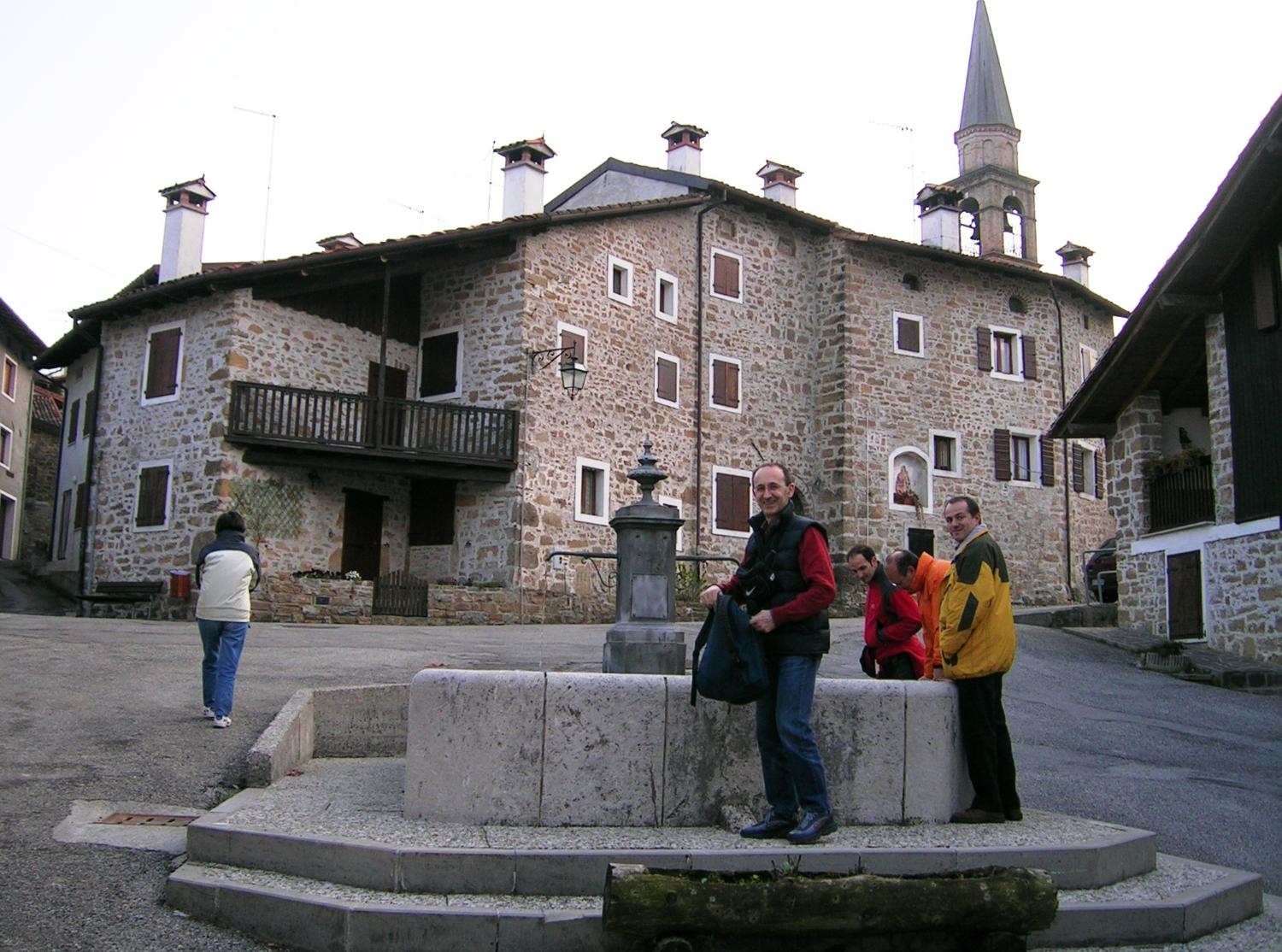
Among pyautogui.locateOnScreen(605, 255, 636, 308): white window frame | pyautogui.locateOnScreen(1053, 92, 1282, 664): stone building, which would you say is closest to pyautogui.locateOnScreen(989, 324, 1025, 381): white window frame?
pyautogui.locateOnScreen(605, 255, 636, 308): white window frame

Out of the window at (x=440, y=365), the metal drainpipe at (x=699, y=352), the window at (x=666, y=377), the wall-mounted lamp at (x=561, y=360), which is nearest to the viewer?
the wall-mounted lamp at (x=561, y=360)

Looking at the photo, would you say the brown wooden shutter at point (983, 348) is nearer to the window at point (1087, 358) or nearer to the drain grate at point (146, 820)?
the window at point (1087, 358)

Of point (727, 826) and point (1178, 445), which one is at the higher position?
point (1178, 445)

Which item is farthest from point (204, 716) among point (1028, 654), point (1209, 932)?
point (1028, 654)

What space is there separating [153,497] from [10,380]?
13587 mm

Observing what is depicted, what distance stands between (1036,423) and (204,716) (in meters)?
25.6

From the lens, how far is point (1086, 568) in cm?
2548

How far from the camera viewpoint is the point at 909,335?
2939 centimetres

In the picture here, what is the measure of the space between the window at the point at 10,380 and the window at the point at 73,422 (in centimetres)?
584

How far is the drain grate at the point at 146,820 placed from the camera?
6254 millimetres

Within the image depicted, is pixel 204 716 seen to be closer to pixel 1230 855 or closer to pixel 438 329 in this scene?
pixel 1230 855

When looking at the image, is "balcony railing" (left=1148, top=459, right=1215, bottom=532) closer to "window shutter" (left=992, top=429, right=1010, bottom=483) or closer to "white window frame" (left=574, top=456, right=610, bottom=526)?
"white window frame" (left=574, top=456, right=610, bottom=526)

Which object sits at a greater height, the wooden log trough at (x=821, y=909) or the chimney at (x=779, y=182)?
the chimney at (x=779, y=182)

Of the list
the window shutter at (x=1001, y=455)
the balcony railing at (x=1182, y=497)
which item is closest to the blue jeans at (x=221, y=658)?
the balcony railing at (x=1182, y=497)
